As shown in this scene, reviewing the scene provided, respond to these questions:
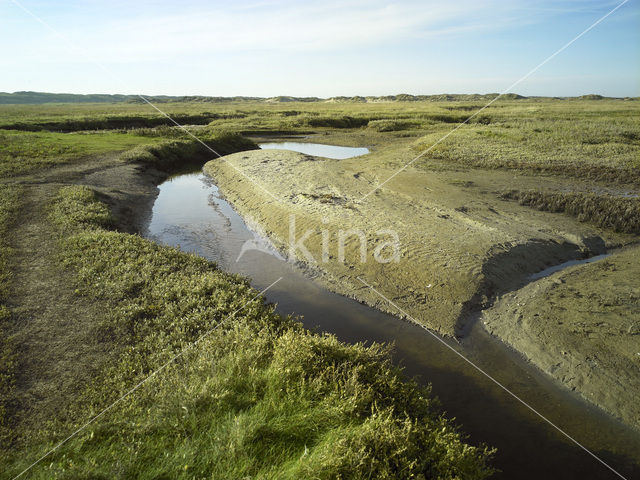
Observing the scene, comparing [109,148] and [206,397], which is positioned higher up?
[109,148]

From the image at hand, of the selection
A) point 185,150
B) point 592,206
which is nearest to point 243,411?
point 592,206

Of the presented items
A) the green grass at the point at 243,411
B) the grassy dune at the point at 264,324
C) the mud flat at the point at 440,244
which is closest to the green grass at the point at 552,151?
the grassy dune at the point at 264,324

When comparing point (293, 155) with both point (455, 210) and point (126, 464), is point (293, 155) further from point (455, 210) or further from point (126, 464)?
point (126, 464)

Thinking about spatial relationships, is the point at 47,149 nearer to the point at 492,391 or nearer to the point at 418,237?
the point at 418,237

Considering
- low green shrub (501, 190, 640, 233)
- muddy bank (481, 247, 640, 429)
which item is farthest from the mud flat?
low green shrub (501, 190, 640, 233)

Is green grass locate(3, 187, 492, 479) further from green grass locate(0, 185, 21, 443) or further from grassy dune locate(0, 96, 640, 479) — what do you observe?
green grass locate(0, 185, 21, 443)

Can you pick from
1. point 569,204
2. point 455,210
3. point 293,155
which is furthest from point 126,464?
point 293,155
